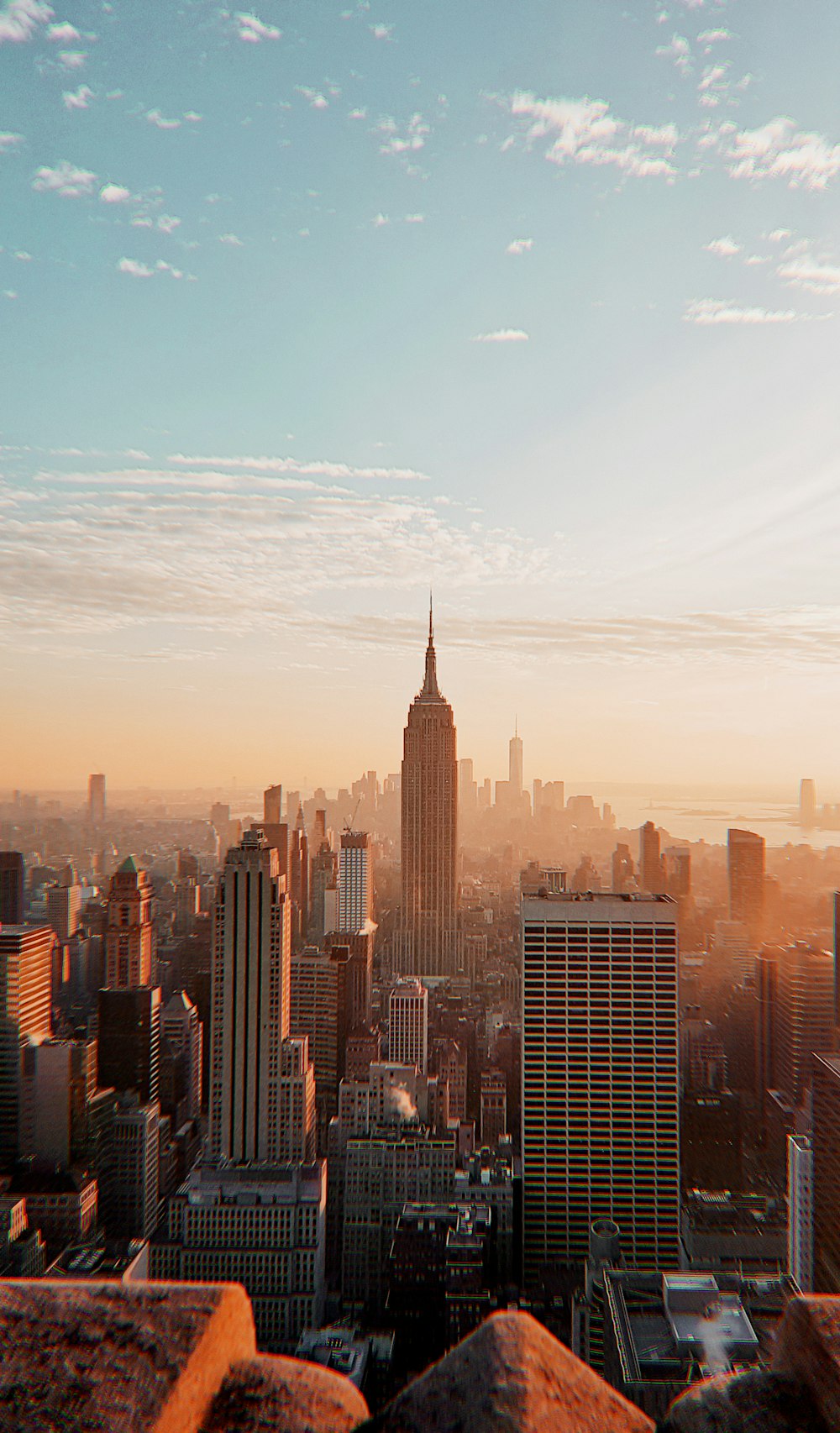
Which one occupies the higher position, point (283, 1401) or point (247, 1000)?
point (283, 1401)

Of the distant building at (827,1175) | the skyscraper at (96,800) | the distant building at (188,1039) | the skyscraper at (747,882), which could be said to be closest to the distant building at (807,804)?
the distant building at (827,1175)

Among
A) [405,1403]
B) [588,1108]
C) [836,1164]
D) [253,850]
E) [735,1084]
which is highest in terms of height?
[405,1403]

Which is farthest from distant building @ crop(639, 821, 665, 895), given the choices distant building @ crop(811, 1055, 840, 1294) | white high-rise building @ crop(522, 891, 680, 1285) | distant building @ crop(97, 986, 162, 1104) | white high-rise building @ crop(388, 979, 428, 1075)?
distant building @ crop(97, 986, 162, 1104)

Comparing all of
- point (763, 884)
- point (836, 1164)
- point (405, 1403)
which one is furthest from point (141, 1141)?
point (405, 1403)

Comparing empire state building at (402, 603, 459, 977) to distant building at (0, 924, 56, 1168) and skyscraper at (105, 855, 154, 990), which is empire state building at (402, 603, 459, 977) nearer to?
skyscraper at (105, 855, 154, 990)

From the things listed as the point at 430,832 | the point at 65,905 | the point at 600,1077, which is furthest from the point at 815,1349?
the point at 430,832

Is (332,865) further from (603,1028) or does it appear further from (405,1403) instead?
(405,1403)

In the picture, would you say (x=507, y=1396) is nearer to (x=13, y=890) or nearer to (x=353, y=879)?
(x=13, y=890)

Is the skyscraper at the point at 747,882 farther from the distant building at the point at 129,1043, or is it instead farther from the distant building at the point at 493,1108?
the distant building at the point at 129,1043
